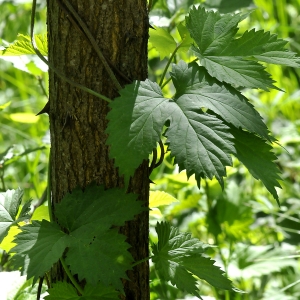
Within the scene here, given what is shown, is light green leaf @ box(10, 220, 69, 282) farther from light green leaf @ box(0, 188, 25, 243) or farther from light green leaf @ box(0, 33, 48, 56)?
light green leaf @ box(0, 33, 48, 56)

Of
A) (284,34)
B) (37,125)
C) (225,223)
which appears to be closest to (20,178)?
(37,125)

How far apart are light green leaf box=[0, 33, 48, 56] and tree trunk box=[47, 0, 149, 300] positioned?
2.7 inches

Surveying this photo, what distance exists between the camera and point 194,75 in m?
0.89

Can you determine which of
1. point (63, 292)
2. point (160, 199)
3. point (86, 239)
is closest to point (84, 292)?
point (63, 292)

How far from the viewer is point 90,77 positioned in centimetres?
92

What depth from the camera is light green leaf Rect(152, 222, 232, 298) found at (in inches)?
36.5

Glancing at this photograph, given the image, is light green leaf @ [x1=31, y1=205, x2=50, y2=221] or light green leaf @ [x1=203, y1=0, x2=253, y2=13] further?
light green leaf @ [x1=203, y1=0, x2=253, y2=13]

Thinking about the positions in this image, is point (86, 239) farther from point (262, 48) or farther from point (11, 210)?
point (262, 48)

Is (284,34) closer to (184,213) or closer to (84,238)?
(184,213)

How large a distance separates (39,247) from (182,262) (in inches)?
10.9

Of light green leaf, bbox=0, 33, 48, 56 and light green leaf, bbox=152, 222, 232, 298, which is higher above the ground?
light green leaf, bbox=0, 33, 48, 56

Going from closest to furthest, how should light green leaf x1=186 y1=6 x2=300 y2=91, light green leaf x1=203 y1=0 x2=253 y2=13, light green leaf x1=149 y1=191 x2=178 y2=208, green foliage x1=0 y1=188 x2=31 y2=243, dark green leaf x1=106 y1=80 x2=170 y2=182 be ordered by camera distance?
dark green leaf x1=106 y1=80 x2=170 y2=182 → light green leaf x1=186 y1=6 x2=300 y2=91 → green foliage x1=0 y1=188 x2=31 y2=243 → light green leaf x1=149 y1=191 x2=178 y2=208 → light green leaf x1=203 y1=0 x2=253 y2=13

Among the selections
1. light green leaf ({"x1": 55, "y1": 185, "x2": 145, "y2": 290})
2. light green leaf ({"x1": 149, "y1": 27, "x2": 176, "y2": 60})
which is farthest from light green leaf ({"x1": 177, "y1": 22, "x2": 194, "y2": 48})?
light green leaf ({"x1": 55, "y1": 185, "x2": 145, "y2": 290})

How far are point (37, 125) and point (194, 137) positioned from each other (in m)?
1.98
